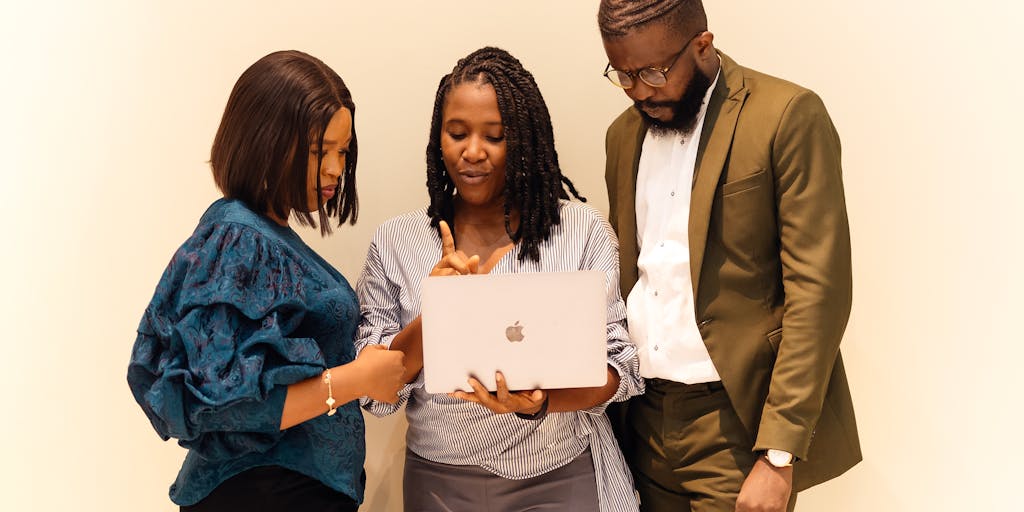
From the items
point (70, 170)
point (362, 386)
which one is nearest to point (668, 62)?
point (362, 386)

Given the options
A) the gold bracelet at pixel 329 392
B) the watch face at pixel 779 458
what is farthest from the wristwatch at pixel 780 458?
the gold bracelet at pixel 329 392

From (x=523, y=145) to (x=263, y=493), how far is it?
101cm

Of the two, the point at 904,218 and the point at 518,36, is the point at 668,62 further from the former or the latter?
the point at 904,218

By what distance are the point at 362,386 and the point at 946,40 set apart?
1956mm

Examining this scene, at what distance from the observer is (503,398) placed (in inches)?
77.0

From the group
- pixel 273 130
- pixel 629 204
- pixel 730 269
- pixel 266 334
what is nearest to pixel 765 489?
pixel 730 269

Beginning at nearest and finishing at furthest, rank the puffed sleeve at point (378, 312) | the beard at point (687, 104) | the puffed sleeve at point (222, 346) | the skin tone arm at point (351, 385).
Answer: the puffed sleeve at point (222, 346) → the skin tone arm at point (351, 385) → the beard at point (687, 104) → the puffed sleeve at point (378, 312)

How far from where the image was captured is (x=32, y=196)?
2.70 metres

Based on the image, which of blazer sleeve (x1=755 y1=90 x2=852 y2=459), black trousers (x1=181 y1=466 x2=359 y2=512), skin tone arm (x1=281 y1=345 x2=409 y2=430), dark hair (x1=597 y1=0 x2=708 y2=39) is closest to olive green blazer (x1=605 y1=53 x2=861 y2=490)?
blazer sleeve (x1=755 y1=90 x2=852 y2=459)

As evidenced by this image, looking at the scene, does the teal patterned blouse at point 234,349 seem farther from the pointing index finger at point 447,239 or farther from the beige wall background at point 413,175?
the beige wall background at point 413,175

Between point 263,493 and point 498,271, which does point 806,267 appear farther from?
point 263,493

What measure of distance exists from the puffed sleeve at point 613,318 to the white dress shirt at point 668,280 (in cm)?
3

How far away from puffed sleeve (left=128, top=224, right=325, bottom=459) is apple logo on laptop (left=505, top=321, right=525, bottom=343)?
1.26 ft

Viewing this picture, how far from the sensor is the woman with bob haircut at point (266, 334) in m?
1.79
